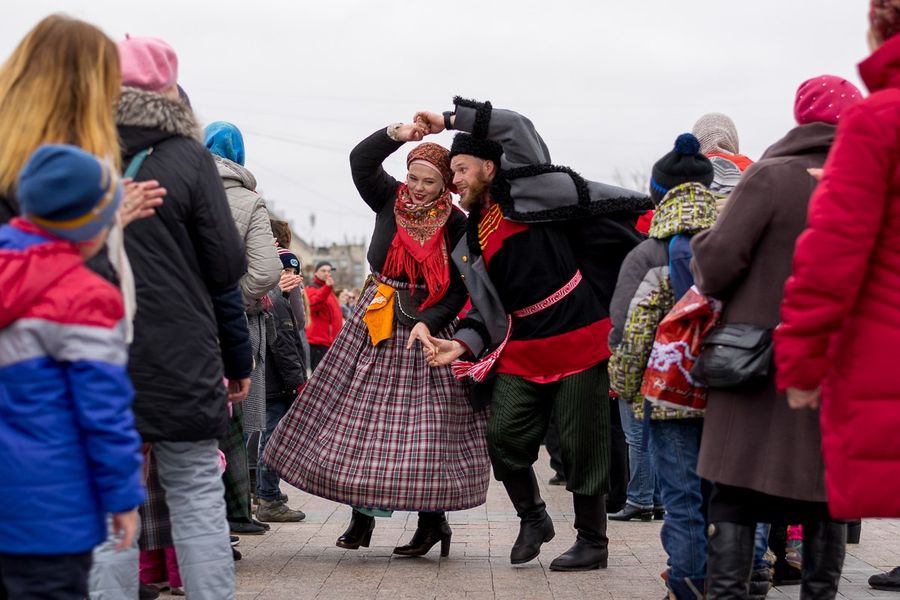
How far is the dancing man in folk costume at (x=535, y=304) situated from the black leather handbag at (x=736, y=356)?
1804mm

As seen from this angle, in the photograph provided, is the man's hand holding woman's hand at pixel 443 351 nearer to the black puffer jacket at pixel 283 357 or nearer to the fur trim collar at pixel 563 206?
the fur trim collar at pixel 563 206

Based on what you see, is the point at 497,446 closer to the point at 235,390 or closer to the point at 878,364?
the point at 235,390

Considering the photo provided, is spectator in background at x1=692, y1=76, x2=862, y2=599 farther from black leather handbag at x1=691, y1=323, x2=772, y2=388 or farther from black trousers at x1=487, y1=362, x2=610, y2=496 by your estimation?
black trousers at x1=487, y1=362, x2=610, y2=496

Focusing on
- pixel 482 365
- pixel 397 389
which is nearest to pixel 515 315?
pixel 482 365

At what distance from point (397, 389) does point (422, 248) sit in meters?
0.72

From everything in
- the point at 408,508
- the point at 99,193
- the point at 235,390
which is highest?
the point at 99,193

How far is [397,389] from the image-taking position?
6.48 meters

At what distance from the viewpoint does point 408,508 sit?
6.25m

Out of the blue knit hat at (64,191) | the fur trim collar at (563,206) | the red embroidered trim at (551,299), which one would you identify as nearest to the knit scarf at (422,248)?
the fur trim collar at (563,206)

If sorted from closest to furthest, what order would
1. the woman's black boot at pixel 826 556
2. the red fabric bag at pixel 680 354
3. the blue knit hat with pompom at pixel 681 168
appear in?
the woman's black boot at pixel 826 556 → the red fabric bag at pixel 680 354 → the blue knit hat with pompom at pixel 681 168

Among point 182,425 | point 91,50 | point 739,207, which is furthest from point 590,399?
point 91,50

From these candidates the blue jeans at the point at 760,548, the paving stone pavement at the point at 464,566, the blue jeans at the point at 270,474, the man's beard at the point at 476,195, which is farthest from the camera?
the blue jeans at the point at 270,474

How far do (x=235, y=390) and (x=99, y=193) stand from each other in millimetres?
1619

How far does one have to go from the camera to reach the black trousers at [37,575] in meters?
3.06
